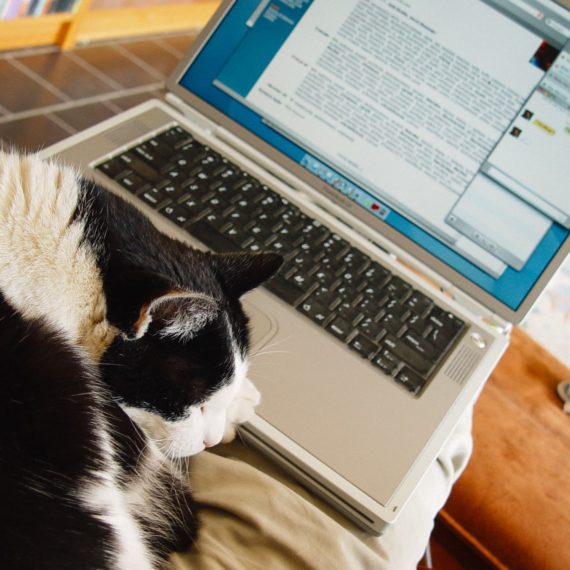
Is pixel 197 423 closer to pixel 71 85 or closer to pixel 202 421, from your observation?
pixel 202 421

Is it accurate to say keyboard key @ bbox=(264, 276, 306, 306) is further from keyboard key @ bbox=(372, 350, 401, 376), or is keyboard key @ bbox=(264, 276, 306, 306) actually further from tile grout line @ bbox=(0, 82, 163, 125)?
tile grout line @ bbox=(0, 82, 163, 125)

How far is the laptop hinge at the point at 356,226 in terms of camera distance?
1015 millimetres

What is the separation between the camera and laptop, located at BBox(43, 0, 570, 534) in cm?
90

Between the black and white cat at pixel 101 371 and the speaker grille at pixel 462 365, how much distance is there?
29 centimetres

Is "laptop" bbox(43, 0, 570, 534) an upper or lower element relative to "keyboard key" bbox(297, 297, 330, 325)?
upper

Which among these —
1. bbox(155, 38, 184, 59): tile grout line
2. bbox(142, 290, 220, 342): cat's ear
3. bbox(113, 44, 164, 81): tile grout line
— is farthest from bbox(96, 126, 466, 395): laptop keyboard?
bbox(155, 38, 184, 59): tile grout line

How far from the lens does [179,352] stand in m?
0.66

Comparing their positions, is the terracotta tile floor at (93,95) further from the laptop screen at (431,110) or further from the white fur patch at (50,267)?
the white fur patch at (50,267)

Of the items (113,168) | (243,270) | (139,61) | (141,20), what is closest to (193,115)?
(113,168)

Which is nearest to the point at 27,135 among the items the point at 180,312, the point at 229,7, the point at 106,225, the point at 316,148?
the point at 229,7

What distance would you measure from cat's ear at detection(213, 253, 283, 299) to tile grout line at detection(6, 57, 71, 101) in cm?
154

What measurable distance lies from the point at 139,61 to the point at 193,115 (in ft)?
5.26

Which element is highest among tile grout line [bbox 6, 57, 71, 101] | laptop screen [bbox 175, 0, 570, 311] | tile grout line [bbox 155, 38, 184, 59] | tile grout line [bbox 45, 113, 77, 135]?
laptop screen [bbox 175, 0, 570, 311]

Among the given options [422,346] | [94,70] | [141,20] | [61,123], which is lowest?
[61,123]
